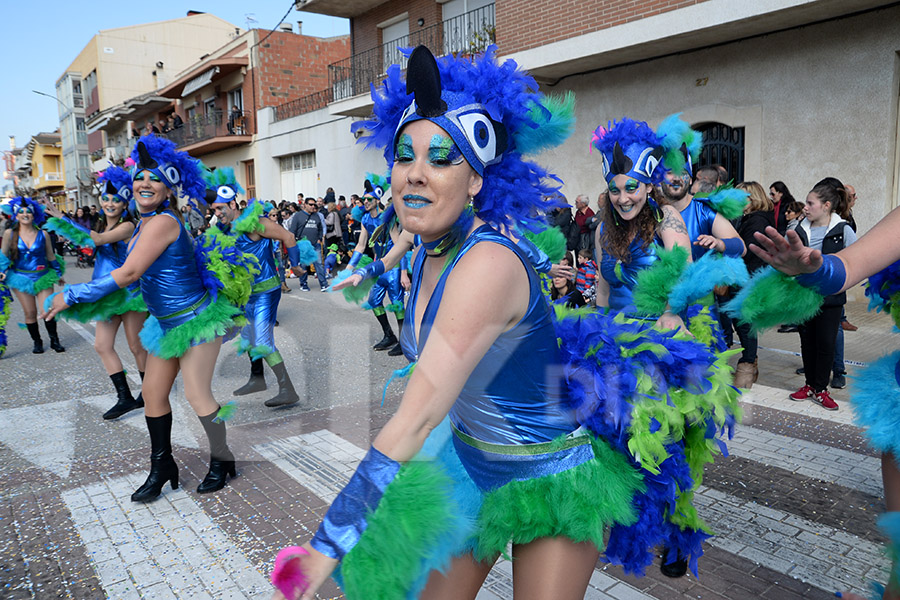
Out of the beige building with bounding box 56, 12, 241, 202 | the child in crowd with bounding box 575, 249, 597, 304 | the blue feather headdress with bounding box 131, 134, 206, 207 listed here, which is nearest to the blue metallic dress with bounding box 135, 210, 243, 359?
the blue feather headdress with bounding box 131, 134, 206, 207

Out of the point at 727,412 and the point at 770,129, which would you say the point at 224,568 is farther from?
the point at 770,129

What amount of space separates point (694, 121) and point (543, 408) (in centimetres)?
1131

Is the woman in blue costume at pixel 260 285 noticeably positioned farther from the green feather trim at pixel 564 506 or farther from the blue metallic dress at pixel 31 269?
the green feather trim at pixel 564 506

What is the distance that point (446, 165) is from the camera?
5.45 feet

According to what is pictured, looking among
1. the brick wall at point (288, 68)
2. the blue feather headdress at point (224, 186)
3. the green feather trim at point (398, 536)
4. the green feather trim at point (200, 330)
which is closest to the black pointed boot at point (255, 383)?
the blue feather headdress at point (224, 186)

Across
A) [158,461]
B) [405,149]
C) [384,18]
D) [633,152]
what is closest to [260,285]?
[158,461]

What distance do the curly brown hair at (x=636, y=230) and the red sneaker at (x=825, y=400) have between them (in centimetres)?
314

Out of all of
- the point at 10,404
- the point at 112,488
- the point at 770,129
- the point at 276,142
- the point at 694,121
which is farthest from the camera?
the point at 276,142

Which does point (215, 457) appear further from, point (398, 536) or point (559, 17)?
point (559, 17)

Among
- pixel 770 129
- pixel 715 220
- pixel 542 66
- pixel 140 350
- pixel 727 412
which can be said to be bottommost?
pixel 140 350

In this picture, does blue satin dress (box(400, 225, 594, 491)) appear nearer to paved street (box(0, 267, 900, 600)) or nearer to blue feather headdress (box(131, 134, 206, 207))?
paved street (box(0, 267, 900, 600))

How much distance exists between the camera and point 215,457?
419 centimetres

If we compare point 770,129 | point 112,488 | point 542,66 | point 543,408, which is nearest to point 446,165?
point 543,408

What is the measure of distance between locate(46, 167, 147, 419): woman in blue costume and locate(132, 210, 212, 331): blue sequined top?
6.35 ft
